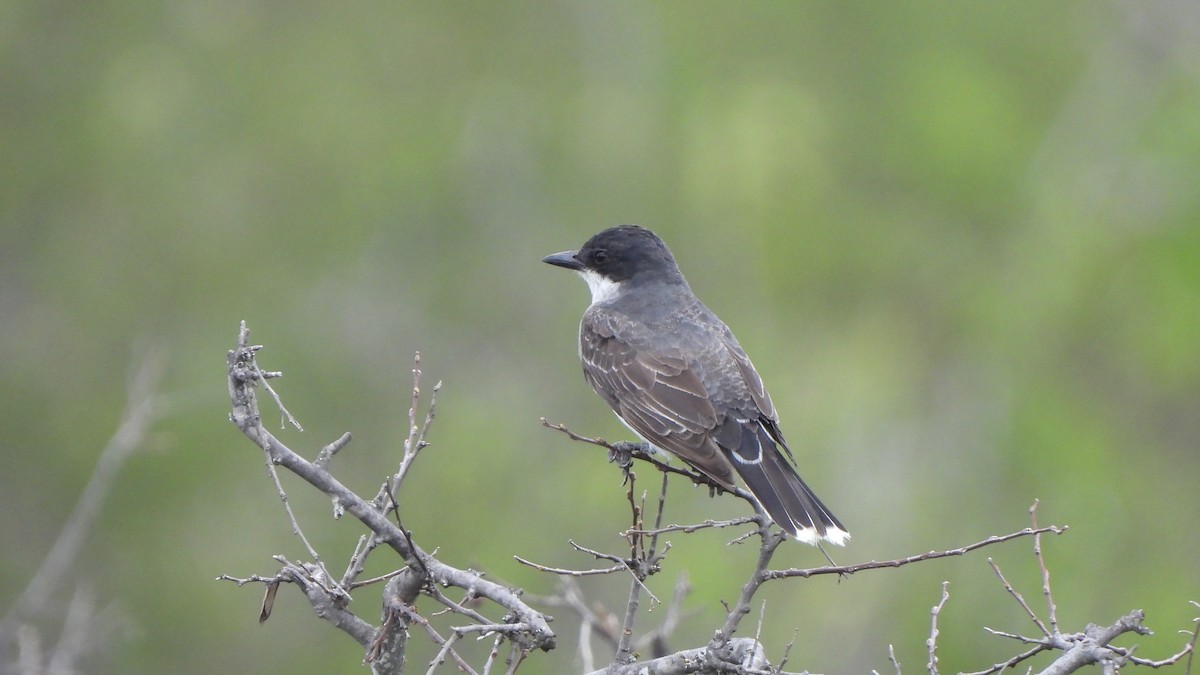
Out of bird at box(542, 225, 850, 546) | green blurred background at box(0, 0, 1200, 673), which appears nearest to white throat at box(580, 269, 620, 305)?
bird at box(542, 225, 850, 546)

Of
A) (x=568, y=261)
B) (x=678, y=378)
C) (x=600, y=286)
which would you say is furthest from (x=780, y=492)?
(x=568, y=261)

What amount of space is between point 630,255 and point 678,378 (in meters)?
1.01

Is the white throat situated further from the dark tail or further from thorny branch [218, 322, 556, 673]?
thorny branch [218, 322, 556, 673]

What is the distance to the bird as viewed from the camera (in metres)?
5.04

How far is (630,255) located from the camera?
21.1 ft

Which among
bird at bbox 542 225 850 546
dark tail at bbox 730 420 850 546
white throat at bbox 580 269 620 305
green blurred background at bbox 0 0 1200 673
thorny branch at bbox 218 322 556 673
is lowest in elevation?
thorny branch at bbox 218 322 556 673

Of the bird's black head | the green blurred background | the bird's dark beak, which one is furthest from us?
the green blurred background

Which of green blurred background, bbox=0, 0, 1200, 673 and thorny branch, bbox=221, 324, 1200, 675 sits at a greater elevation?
green blurred background, bbox=0, 0, 1200, 673

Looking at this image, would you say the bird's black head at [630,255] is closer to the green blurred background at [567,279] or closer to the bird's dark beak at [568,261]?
the bird's dark beak at [568,261]

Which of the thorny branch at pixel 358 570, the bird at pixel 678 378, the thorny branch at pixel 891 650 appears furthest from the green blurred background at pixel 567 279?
the thorny branch at pixel 358 570

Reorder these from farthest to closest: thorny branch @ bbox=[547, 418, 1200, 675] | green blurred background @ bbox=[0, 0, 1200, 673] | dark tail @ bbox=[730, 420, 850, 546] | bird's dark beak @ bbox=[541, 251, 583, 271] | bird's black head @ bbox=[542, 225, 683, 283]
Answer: green blurred background @ bbox=[0, 0, 1200, 673]
bird's dark beak @ bbox=[541, 251, 583, 271]
bird's black head @ bbox=[542, 225, 683, 283]
dark tail @ bbox=[730, 420, 850, 546]
thorny branch @ bbox=[547, 418, 1200, 675]

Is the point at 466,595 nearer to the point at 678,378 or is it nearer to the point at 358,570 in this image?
the point at 358,570

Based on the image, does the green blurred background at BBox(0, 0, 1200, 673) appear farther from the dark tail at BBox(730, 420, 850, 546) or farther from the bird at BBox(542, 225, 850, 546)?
the dark tail at BBox(730, 420, 850, 546)

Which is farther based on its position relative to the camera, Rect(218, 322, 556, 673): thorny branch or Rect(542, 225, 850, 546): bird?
Rect(542, 225, 850, 546): bird
